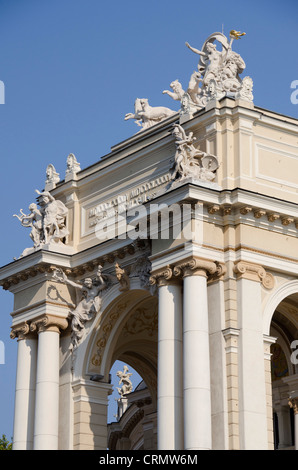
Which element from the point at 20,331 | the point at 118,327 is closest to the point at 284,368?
the point at 118,327

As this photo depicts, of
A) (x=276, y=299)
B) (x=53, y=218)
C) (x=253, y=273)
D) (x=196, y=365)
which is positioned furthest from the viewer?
(x=53, y=218)

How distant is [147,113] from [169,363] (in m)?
8.71

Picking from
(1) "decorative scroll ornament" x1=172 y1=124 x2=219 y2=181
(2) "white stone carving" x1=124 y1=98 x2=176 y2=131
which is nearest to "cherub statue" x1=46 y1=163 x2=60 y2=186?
(2) "white stone carving" x1=124 y1=98 x2=176 y2=131

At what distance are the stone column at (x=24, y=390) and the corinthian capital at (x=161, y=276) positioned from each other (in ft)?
17.5

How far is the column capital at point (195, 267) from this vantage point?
3416 centimetres

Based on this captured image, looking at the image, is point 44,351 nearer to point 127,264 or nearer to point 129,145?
point 127,264

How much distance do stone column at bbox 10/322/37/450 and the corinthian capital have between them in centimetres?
533

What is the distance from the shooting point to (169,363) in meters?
34.2

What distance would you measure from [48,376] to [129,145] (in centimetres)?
674

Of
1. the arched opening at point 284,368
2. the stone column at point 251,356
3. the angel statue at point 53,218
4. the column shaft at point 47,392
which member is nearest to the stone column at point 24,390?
the column shaft at point 47,392

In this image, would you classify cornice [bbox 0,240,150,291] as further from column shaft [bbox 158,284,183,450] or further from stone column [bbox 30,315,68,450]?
column shaft [bbox 158,284,183,450]

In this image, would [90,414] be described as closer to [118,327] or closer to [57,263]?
[118,327]

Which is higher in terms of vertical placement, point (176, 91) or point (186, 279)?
point (176, 91)

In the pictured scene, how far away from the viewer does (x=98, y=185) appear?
39688 mm
